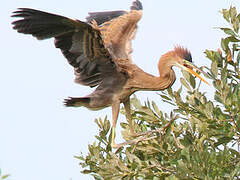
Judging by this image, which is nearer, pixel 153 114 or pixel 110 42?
pixel 153 114

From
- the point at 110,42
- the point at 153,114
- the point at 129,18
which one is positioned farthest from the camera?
the point at 129,18

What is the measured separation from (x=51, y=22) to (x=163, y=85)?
1.25 meters

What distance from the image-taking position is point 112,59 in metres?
5.00

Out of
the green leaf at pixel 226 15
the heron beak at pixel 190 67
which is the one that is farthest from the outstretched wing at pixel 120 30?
the green leaf at pixel 226 15

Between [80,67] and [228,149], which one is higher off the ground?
[80,67]

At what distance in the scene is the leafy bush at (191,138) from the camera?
3840 millimetres

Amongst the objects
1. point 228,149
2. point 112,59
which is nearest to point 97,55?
point 112,59

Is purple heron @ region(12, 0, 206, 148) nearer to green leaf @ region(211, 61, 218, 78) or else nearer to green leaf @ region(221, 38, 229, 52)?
green leaf @ region(221, 38, 229, 52)

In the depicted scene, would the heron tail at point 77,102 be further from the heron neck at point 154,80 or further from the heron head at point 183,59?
the heron head at point 183,59

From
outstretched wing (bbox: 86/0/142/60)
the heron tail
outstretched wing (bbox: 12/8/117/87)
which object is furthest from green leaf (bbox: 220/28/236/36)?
the heron tail

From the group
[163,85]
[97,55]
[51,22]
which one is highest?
[51,22]

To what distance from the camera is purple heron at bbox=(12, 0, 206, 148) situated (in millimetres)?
4508

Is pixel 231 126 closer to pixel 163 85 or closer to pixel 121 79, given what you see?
pixel 163 85

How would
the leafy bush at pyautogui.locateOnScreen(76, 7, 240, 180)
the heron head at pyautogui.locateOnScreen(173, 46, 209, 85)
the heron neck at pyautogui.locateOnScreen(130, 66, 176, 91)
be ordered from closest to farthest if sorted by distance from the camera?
the leafy bush at pyautogui.locateOnScreen(76, 7, 240, 180) → the heron head at pyautogui.locateOnScreen(173, 46, 209, 85) → the heron neck at pyautogui.locateOnScreen(130, 66, 176, 91)
